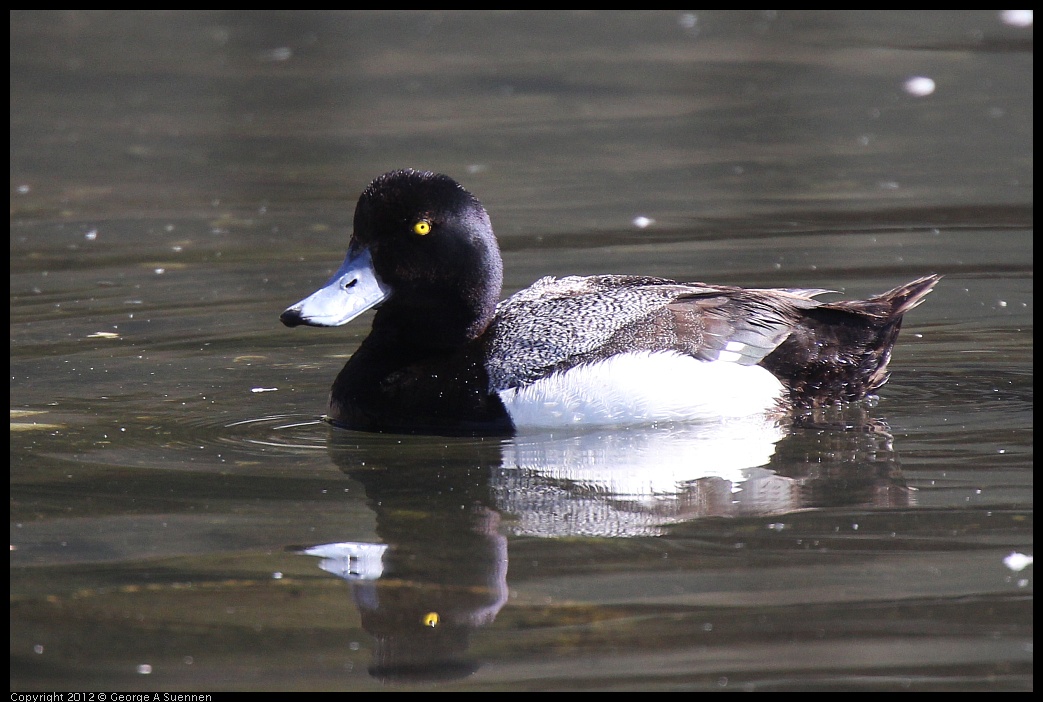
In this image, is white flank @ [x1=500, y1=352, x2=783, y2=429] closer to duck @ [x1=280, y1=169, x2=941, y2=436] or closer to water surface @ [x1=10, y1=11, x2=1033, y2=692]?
duck @ [x1=280, y1=169, x2=941, y2=436]

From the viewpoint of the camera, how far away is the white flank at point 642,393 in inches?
238

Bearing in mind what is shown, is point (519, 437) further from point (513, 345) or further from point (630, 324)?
point (630, 324)

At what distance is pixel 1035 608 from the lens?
427 centimetres

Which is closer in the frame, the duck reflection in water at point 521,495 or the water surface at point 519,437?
the water surface at point 519,437

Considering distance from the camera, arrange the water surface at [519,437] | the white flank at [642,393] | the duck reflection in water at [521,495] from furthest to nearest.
A: the white flank at [642,393], the duck reflection in water at [521,495], the water surface at [519,437]

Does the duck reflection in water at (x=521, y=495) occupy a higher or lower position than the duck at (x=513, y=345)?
lower

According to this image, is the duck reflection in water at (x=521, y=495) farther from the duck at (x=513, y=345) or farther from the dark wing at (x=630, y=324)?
the dark wing at (x=630, y=324)

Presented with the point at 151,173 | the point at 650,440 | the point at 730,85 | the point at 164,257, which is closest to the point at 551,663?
the point at 650,440

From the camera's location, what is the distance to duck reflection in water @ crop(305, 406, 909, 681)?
437 cm

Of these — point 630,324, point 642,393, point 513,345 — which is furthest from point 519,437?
point 630,324

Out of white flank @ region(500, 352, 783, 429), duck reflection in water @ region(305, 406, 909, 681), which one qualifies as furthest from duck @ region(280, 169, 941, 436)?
duck reflection in water @ region(305, 406, 909, 681)

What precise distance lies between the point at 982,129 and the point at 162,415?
8232 mm

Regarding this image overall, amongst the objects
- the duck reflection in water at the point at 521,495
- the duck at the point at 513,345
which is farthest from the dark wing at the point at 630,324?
the duck reflection in water at the point at 521,495

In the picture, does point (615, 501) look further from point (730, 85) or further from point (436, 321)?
point (730, 85)
